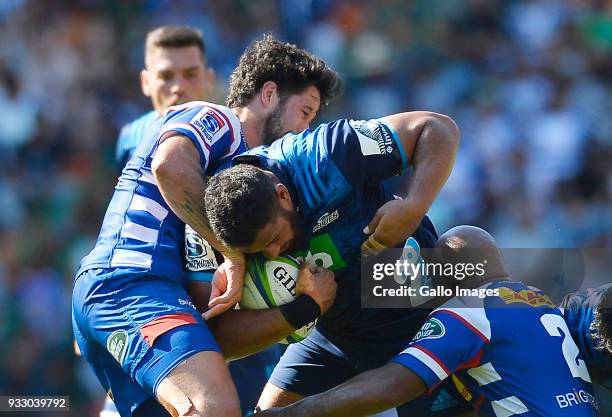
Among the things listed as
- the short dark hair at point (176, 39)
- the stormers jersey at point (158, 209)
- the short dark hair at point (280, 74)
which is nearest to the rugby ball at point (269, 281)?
the stormers jersey at point (158, 209)

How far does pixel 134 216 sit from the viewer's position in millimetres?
4754

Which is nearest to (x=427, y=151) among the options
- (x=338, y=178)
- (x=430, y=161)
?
(x=430, y=161)

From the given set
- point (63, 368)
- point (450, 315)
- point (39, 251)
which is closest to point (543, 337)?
point (450, 315)

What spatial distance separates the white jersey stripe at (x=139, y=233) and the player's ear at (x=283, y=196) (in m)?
0.67

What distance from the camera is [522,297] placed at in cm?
448

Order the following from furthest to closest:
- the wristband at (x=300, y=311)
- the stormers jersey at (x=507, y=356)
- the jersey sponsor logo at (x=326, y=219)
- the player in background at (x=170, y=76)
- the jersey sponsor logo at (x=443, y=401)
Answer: the player in background at (x=170, y=76)
the jersey sponsor logo at (x=443, y=401)
the jersey sponsor logo at (x=326, y=219)
the wristband at (x=300, y=311)
the stormers jersey at (x=507, y=356)

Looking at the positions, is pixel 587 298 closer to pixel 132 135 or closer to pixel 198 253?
pixel 198 253

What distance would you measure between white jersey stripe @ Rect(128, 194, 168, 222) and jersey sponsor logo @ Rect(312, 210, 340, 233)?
28.2 inches

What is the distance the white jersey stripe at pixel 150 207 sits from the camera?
187 inches

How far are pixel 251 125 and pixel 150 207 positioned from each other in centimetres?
77

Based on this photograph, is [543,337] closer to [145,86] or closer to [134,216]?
[134,216]

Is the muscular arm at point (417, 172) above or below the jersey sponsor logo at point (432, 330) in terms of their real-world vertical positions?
above

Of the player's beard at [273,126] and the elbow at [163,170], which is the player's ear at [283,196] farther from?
the player's beard at [273,126]

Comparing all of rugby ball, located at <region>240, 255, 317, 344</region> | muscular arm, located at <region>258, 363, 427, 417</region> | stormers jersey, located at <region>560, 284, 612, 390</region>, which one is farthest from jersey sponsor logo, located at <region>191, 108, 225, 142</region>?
stormers jersey, located at <region>560, 284, 612, 390</region>
